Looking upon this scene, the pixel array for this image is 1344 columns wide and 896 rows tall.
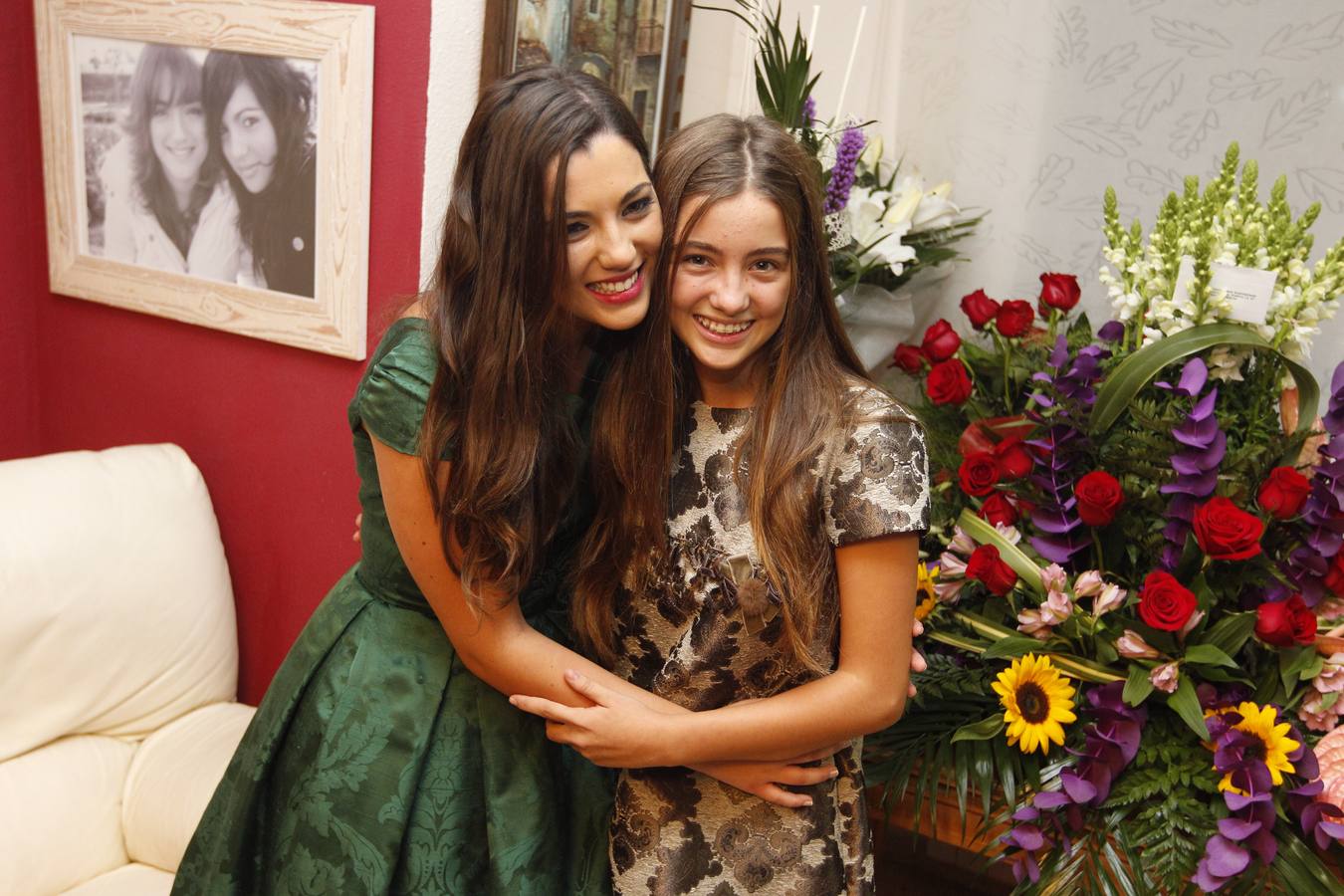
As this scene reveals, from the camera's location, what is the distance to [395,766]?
1391mm

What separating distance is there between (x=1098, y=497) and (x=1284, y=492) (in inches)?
9.4

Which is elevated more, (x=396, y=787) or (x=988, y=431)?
(x=988, y=431)

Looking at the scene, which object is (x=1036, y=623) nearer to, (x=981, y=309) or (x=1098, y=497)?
(x=1098, y=497)

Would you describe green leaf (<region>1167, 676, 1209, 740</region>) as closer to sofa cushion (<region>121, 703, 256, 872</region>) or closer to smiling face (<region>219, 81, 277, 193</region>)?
sofa cushion (<region>121, 703, 256, 872</region>)

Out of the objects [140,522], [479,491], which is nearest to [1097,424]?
[479,491]

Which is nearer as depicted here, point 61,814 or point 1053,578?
point 1053,578

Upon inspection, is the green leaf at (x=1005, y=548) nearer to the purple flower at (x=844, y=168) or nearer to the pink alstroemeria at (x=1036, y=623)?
the pink alstroemeria at (x=1036, y=623)

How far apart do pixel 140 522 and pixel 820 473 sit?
1388mm

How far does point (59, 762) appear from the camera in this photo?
6.51ft

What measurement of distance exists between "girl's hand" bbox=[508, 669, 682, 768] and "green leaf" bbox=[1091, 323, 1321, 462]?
2.68 ft

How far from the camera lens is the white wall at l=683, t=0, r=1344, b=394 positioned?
205 centimetres

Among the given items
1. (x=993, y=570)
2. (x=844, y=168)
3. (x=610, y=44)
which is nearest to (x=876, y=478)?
(x=993, y=570)

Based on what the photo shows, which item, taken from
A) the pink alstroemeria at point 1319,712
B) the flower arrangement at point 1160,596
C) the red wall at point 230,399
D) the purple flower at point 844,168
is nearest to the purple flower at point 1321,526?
the flower arrangement at point 1160,596

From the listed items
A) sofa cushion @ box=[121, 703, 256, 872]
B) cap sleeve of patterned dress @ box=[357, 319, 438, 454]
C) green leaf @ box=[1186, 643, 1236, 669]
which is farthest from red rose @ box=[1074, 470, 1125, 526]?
sofa cushion @ box=[121, 703, 256, 872]
